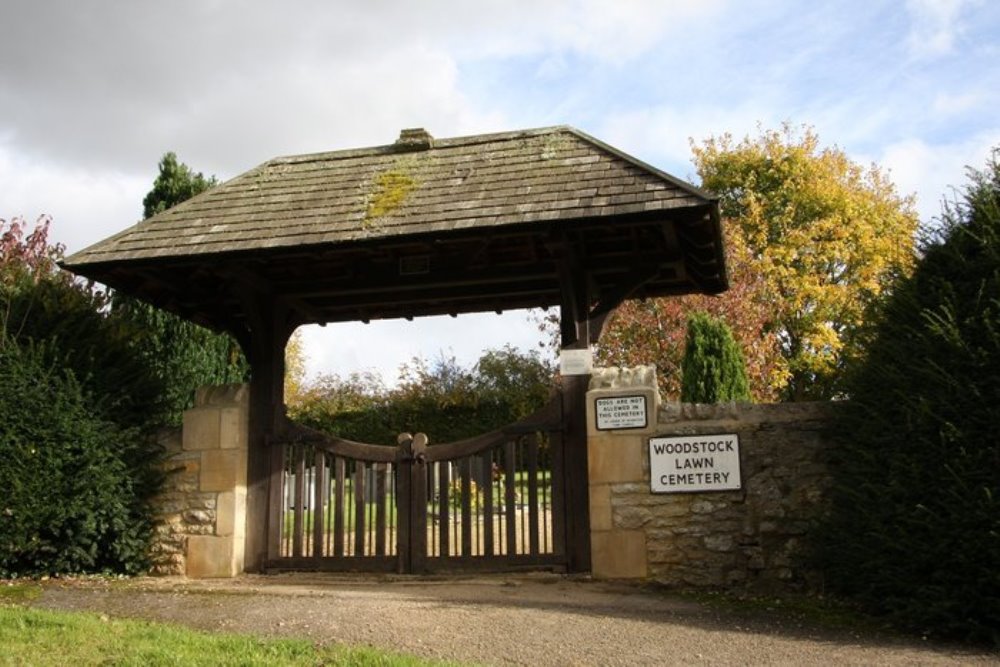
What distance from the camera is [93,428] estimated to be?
9484 millimetres

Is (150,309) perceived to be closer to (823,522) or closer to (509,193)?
(509,193)

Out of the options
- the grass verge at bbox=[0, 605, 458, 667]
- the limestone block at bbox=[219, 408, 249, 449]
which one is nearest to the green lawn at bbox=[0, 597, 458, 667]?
the grass verge at bbox=[0, 605, 458, 667]

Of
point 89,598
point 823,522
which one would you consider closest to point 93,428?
point 89,598

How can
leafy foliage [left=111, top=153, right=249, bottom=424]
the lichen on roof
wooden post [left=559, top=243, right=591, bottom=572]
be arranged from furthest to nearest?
leafy foliage [left=111, top=153, right=249, bottom=424], the lichen on roof, wooden post [left=559, top=243, right=591, bottom=572]

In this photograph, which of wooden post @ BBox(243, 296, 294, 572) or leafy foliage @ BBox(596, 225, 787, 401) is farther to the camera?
leafy foliage @ BBox(596, 225, 787, 401)

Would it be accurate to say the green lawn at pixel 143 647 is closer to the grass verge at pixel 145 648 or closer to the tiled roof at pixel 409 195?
the grass verge at pixel 145 648

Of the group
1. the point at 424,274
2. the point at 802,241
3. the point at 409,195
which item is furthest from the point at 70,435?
the point at 802,241

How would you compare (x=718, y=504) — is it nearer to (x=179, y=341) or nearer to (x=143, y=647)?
(x=143, y=647)

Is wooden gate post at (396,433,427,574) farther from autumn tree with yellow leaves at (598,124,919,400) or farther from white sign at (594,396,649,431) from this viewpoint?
autumn tree with yellow leaves at (598,124,919,400)

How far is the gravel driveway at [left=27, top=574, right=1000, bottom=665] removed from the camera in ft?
19.8

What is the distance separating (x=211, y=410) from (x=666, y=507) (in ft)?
15.6

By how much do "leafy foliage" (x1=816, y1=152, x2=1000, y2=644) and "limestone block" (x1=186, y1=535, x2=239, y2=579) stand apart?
18.8ft

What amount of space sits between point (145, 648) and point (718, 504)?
482 cm

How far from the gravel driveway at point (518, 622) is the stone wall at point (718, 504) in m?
0.41
